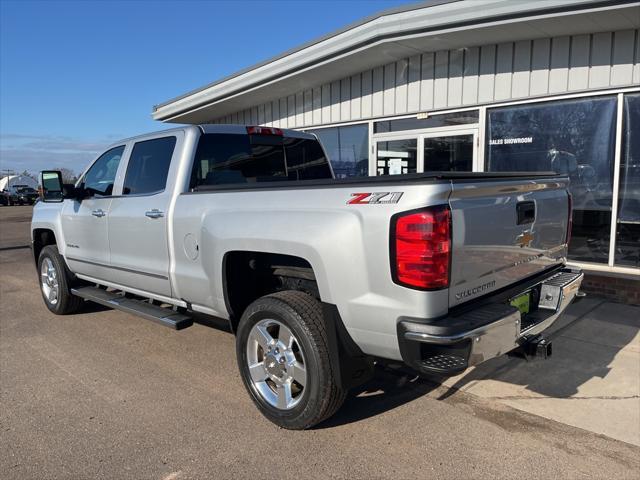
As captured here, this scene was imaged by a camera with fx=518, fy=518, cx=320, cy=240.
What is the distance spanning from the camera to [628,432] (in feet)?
11.2

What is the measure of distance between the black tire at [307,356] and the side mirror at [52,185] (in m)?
3.34

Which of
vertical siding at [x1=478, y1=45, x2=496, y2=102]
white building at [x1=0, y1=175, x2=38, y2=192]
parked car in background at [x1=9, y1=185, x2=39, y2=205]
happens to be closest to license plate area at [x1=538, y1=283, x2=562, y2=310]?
vertical siding at [x1=478, y1=45, x2=496, y2=102]

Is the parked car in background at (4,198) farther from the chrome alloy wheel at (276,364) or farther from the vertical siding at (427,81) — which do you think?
the chrome alloy wheel at (276,364)

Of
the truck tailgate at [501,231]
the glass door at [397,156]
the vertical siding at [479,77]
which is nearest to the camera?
the truck tailgate at [501,231]

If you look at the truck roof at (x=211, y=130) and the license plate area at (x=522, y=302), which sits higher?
the truck roof at (x=211, y=130)

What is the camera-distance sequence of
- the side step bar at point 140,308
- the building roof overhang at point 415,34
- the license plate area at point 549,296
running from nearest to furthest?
1. the license plate area at point 549,296
2. the side step bar at point 140,308
3. the building roof overhang at point 415,34

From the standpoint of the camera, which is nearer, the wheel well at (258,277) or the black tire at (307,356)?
the black tire at (307,356)

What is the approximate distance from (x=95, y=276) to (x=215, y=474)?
323 cm

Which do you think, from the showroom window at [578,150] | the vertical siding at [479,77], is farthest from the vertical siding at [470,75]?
the showroom window at [578,150]

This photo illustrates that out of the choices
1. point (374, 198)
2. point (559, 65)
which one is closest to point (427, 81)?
point (559, 65)

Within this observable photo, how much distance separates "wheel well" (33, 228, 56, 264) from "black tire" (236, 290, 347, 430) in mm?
4248

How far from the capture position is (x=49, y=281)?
21.2 feet

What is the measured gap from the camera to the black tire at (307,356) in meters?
3.12

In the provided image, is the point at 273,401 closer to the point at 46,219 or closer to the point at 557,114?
the point at 46,219
